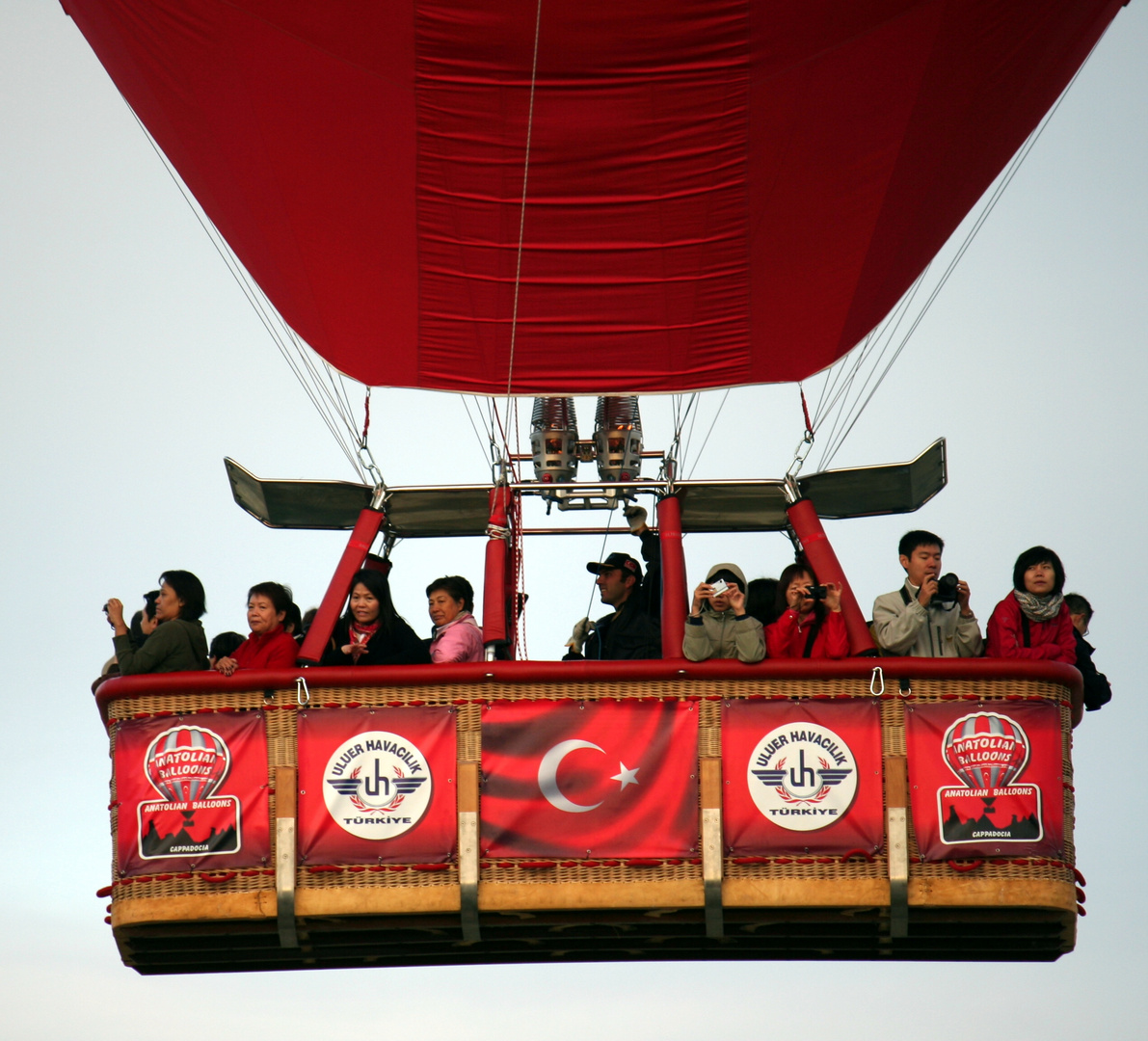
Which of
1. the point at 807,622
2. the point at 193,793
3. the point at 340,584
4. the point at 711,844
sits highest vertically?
the point at 340,584

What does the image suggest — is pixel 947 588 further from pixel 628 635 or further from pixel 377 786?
pixel 377 786

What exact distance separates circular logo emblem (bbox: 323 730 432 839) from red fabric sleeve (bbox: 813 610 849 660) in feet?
6.67

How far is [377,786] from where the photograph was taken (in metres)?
11.6

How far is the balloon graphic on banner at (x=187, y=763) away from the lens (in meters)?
11.6

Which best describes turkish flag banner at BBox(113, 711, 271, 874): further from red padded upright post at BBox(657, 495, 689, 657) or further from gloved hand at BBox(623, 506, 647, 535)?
gloved hand at BBox(623, 506, 647, 535)

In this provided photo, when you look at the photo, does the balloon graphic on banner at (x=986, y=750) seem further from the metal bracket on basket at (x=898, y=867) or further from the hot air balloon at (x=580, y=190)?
the hot air balloon at (x=580, y=190)

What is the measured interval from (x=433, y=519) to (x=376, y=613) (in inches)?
67.4

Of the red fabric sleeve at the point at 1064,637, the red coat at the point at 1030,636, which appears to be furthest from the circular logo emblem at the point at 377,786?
the red fabric sleeve at the point at 1064,637

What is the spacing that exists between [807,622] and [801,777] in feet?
2.70

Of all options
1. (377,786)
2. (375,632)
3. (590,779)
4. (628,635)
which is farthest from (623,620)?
(377,786)

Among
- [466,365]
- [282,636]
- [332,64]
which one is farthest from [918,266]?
[282,636]

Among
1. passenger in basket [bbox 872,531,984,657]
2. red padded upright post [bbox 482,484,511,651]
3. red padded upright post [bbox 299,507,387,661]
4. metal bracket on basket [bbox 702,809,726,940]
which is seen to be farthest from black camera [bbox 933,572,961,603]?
red padded upright post [bbox 299,507,387,661]

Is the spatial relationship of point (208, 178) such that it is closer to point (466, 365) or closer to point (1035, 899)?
point (466, 365)

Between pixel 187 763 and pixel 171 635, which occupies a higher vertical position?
pixel 171 635
